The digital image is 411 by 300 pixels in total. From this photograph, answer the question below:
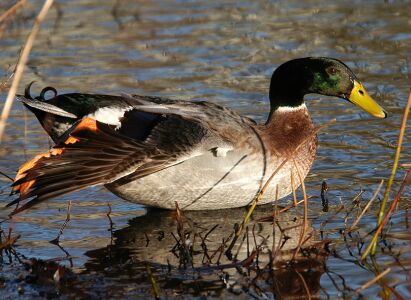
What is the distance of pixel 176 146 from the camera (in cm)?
604

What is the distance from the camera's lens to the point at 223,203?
6406mm

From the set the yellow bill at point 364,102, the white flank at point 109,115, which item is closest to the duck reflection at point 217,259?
the white flank at point 109,115

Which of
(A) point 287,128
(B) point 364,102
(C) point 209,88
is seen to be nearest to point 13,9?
(A) point 287,128

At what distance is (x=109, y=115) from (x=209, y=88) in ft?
10.2

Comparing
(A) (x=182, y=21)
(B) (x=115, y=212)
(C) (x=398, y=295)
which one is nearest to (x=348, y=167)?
(B) (x=115, y=212)

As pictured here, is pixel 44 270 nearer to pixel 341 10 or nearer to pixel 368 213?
pixel 368 213

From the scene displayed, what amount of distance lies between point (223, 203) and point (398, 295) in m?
1.81

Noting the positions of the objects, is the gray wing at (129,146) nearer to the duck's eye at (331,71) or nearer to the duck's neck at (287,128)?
the duck's neck at (287,128)

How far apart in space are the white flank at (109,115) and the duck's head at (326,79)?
47.2 inches

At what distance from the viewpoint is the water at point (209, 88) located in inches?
210

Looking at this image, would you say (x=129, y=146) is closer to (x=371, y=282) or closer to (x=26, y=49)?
(x=371, y=282)

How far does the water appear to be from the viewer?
17.5 feet

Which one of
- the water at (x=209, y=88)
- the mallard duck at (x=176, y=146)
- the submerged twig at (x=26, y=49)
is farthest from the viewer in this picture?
the mallard duck at (x=176, y=146)

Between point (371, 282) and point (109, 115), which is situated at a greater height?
point (109, 115)
